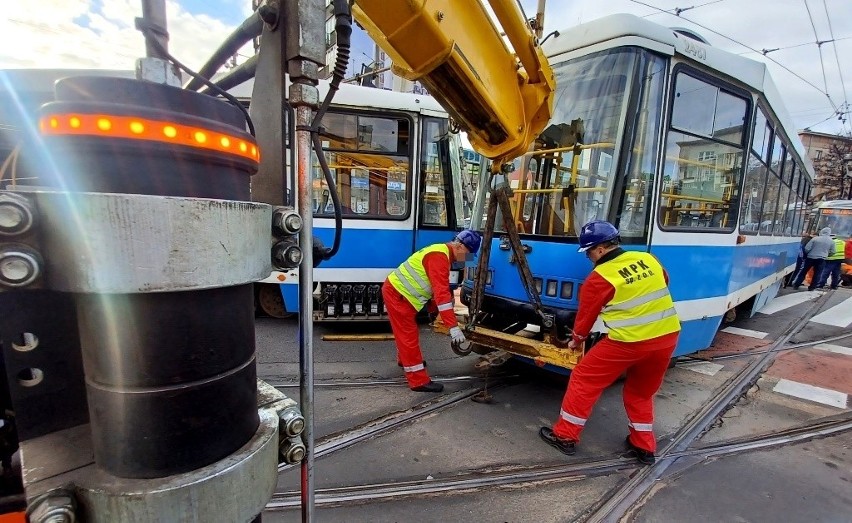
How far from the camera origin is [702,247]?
14.1 feet

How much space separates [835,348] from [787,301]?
4712 millimetres

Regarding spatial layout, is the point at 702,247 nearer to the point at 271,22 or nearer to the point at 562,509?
the point at 562,509

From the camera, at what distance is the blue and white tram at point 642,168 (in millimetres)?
3670

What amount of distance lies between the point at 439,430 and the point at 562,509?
3.70 ft

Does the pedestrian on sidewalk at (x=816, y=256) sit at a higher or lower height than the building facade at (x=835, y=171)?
lower

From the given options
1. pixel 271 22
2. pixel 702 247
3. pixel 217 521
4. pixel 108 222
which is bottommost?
pixel 217 521

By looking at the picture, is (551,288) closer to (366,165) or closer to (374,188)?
(374,188)

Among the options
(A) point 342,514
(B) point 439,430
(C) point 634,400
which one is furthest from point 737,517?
(A) point 342,514

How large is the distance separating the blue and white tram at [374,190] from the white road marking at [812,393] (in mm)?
4365

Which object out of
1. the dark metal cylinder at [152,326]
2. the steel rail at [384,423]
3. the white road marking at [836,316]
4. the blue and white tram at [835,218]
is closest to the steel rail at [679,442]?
the steel rail at [384,423]

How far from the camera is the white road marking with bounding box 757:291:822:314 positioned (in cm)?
908

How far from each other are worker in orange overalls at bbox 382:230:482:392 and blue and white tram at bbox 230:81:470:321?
4.64 feet

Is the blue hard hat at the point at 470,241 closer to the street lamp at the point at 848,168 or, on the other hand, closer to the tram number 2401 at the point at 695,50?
the tram number 2401 at the point at 695,50

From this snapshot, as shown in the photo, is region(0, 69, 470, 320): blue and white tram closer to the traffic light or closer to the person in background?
the traffic light
